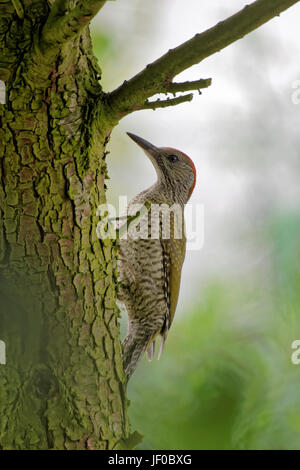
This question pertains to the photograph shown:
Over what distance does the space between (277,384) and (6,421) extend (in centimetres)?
106

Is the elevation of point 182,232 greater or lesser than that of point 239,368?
greater

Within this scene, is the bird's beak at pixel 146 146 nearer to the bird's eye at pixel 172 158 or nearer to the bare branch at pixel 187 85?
the bird's eye at pixel 172 158

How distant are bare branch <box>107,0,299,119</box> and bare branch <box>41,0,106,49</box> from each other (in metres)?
0.23

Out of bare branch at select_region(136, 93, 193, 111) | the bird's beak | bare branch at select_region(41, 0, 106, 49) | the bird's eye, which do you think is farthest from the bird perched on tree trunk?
bare branch at select_region(41, 0, 106, 49)

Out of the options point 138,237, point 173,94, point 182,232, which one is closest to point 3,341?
point 173,94

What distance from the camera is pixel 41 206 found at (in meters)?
1.66

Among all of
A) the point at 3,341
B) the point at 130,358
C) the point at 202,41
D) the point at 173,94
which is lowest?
the point at 130,358

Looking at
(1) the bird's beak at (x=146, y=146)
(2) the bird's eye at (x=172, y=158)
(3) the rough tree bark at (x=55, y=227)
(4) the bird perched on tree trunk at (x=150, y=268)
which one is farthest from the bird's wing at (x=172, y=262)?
(3) the rough tree bark at (x=55, y=227)

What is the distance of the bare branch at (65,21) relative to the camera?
134cm

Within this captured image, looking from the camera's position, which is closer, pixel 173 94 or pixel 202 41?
pixel 202 41

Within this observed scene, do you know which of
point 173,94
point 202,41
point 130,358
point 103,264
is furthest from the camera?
point 130,358

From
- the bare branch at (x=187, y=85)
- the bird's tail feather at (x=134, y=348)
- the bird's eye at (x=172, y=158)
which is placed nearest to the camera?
the bare branch at (x=187, y=85)

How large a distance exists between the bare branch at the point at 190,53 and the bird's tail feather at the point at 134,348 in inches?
56.5

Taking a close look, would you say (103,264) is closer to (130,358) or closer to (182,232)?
(130,358)
